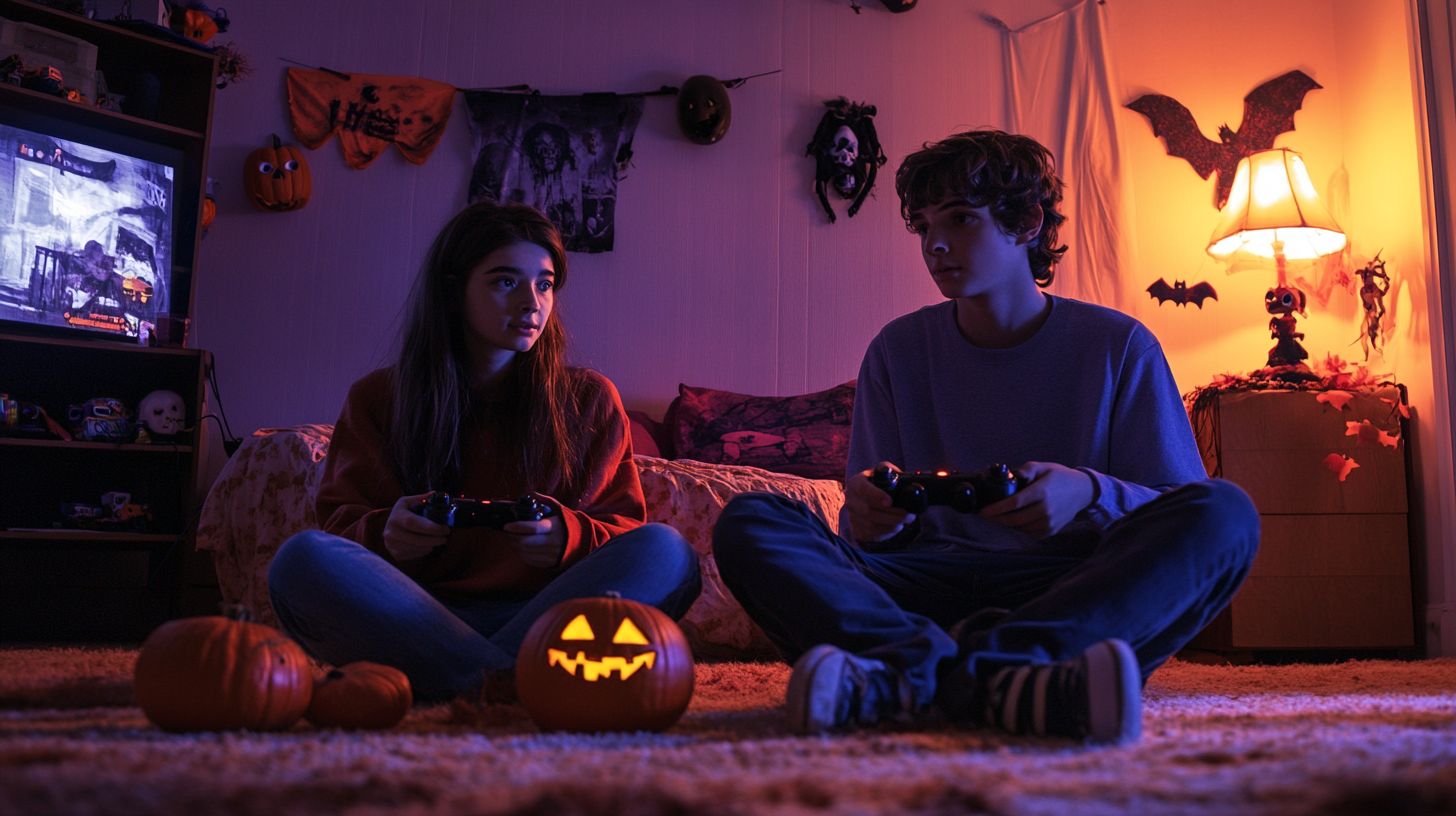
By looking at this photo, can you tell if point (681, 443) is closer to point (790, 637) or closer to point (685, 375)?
point (685, 375)

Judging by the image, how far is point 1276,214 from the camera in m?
2.97

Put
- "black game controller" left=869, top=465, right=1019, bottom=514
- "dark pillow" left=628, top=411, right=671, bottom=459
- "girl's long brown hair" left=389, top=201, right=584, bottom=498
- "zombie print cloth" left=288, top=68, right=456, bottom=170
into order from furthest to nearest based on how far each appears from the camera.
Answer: "zombie print cloth" left=288, top=68, right=456, bottom=170 < "dark pillow" left=628, top=411, right=671, bottom=459 < "girl's long brown hair" left=389, top=201, right=584, bottom=498 < "black game controller" left=869, top=465, right=1019, bottom=514

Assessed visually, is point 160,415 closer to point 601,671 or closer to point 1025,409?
point 601,671

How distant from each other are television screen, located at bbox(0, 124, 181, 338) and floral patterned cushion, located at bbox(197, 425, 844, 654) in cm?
66

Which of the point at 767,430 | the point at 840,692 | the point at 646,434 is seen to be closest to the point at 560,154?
the point at 646,434

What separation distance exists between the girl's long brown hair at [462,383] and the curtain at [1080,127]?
2394mm

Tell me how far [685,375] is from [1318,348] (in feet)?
7.23

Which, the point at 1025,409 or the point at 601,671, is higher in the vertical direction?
the point at 1025,409

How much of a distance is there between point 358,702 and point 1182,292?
3.29m

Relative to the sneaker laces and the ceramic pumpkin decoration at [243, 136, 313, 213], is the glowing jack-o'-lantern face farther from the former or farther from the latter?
the ceramic pumpkin decoration at [243, 136, 313, 213]

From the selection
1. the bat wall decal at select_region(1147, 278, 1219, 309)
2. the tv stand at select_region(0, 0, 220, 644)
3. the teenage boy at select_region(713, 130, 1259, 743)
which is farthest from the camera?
the bat wall decal at select_region(1147, 278, 1219, 309)

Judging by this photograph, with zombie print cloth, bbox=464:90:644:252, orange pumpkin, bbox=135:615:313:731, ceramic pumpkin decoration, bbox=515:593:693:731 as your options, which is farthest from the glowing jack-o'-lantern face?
zombie print cloth, bbox=464:90:644:252

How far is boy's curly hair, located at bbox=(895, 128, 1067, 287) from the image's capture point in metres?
1.55

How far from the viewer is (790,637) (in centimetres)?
125
